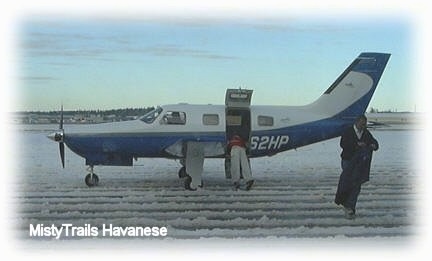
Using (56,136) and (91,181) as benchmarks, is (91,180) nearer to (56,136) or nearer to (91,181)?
(91,181)

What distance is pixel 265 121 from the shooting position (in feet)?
31.7

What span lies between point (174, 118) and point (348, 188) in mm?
3299

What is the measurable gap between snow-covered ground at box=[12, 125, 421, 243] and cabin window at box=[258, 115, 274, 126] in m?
0.90

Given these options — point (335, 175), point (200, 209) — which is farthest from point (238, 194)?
point (335, 175)

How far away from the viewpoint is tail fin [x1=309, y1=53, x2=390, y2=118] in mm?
8812

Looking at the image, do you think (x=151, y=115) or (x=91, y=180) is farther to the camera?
(x=91, y=180)

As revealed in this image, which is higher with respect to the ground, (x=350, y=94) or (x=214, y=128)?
(x=350, y=94)

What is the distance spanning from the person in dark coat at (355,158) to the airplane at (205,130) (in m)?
2.28

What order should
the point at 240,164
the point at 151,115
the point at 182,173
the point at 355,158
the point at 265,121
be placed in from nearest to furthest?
the point at 355,158 → the point at 240,164 → the point at 151,115 → the point at 265,121 → the point at 182,173

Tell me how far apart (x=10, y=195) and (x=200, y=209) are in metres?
2.24

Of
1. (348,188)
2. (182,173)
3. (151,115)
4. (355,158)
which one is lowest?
(348,188)

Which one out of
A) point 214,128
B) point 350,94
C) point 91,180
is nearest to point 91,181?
point 91,180

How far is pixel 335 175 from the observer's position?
34.2 ft

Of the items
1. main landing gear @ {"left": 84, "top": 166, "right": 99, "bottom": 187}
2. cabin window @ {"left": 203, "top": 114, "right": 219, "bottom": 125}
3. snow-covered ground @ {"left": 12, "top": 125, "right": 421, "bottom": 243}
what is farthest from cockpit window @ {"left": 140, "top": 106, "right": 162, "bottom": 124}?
main landing gear @ {"left": 84, "top": 166, "right": 99, "bottom": 187}
